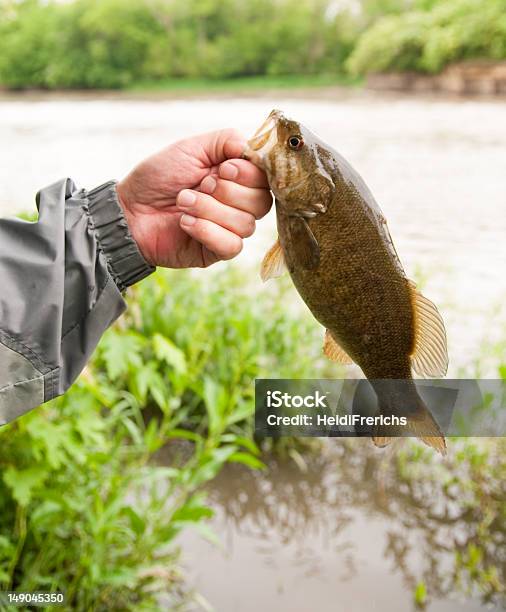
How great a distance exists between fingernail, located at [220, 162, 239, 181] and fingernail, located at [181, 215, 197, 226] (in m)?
0.12

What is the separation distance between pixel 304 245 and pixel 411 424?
1.01ft

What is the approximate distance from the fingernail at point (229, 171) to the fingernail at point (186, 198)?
0.29 ft

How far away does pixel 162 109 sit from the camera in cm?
2308

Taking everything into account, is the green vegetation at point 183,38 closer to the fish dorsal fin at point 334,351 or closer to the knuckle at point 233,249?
the knuckle at point 233,249

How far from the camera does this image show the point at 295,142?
109 cm

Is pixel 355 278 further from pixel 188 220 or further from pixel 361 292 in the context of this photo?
pixel 188 220

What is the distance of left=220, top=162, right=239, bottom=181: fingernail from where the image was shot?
1.22m

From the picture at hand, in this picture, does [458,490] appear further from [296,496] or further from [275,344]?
[275,344]

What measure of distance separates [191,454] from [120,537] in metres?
1.30

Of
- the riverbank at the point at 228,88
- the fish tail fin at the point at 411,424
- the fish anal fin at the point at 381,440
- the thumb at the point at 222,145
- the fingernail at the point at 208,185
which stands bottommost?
the fish anal fin at the point at 381,440

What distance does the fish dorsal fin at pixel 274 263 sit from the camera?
111 cm

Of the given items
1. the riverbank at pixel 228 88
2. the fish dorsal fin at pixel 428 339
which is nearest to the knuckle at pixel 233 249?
the fish dorsal fin at pixel 428 339

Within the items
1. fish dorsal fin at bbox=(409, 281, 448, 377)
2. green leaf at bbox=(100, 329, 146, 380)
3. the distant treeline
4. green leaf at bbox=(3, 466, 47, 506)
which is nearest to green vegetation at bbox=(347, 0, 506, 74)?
the distant treeline

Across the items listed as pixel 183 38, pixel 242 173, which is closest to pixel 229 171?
pixel 242 173
